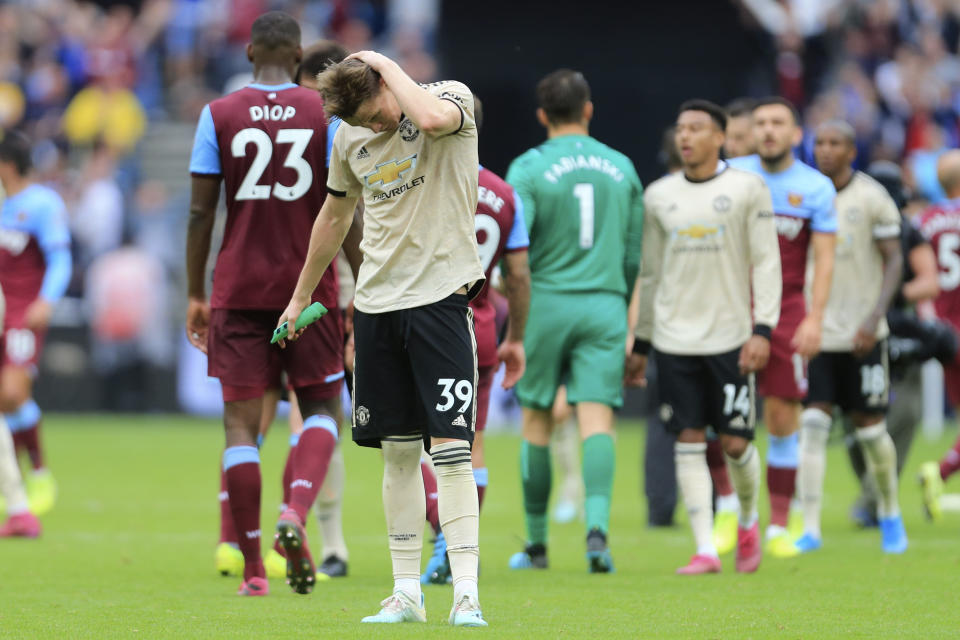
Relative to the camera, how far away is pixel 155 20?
2534 cm

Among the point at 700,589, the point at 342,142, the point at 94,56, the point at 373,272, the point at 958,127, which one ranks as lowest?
the point at 700,589

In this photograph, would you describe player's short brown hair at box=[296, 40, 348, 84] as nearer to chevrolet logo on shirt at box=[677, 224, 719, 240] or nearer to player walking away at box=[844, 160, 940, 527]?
chevrolet logo on shirt at box=[677, 224, 719, 240]

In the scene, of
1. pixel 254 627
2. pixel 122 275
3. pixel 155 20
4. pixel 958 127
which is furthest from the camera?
pixel 155 20

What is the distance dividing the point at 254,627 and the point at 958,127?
765 inches

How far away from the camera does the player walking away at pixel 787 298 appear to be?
31.3 ft

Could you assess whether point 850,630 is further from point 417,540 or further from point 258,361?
point 258,361

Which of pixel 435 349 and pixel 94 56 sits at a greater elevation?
pixel 94 56

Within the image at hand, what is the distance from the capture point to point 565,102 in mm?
8875

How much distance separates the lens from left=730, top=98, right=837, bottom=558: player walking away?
9.54m

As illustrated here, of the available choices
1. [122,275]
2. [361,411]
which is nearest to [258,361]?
[361,411]

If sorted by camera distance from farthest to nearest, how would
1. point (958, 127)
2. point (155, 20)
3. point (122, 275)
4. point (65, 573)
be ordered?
point (155, 20) < point (958, 127) < point (122, 275) < point (65, 573)

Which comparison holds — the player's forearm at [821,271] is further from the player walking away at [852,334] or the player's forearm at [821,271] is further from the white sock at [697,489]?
the white sock at [697,489]

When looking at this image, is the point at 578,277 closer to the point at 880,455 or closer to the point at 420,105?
the point at 880,455

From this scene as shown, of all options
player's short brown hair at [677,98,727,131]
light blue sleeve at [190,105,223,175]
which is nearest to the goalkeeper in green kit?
player's short brown hair at [677,98,727,131]
